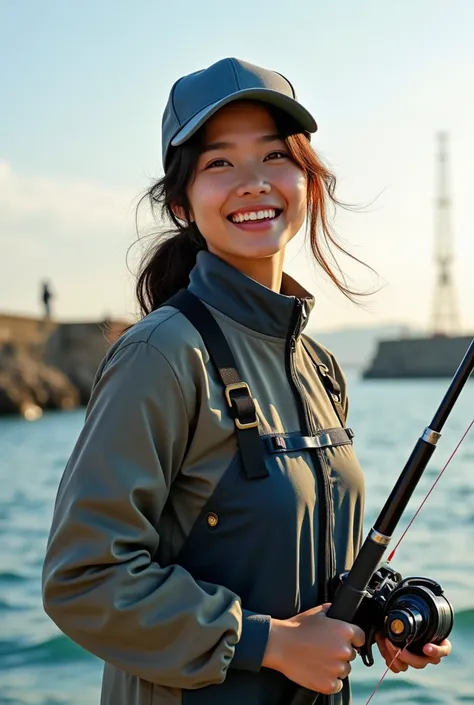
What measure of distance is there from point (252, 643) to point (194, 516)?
27 cm

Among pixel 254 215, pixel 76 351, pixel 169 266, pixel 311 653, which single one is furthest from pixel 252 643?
pixel 76 351

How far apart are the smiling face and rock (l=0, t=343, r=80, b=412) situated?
33.6m

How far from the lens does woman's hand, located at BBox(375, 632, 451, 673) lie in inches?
91.5

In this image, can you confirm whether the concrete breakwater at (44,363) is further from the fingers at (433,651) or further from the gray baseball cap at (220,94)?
the fingers at (433,651)

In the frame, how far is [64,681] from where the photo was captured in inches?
272

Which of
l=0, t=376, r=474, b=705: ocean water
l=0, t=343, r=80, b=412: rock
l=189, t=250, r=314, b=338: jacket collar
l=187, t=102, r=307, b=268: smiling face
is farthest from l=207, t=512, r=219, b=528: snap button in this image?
l=0, t=343, r=80, b=412: rock

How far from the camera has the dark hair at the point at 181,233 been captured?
99.9 inches

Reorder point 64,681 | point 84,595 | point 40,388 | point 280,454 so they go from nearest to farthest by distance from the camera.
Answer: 1. point 84,595
2. point 280,454
3. point 64,681
4. point 40,388

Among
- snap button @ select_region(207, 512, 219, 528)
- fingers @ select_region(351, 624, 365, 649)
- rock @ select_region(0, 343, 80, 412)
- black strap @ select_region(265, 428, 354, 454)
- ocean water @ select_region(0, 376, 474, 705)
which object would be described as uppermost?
black strap @ select_region(265, 428, 354, 454)

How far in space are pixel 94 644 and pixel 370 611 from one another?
2.00ft

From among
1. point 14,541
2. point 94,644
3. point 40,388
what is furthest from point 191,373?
point 40,388

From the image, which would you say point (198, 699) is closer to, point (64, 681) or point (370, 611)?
point (370, 611)

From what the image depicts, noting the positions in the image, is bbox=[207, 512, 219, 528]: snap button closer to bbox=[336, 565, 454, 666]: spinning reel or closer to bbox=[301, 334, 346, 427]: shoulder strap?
bbox=[336, 565, 454, 666]: spinning reel

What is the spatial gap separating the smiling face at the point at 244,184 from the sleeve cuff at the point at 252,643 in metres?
0.80
